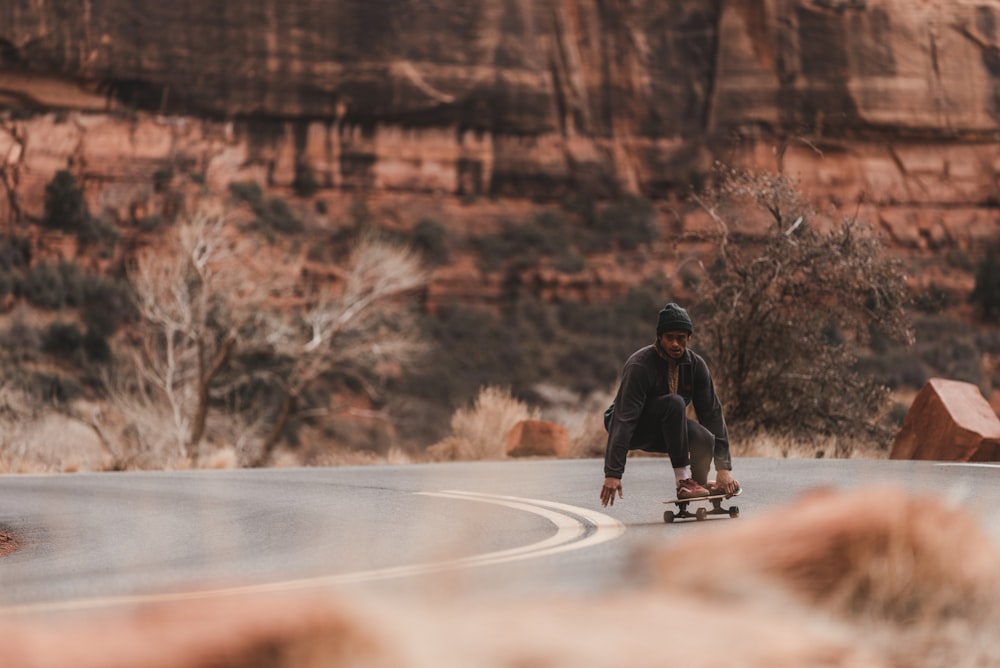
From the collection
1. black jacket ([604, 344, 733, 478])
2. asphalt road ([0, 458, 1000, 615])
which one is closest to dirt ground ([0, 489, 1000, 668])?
asphalt road ([0, 458, 1000, 615])

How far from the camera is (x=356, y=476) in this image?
1653cm

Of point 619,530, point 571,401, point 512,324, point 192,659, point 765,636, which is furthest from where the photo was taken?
point 512,324

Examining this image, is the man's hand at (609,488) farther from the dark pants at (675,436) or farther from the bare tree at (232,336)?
the bare tree at (232,336)

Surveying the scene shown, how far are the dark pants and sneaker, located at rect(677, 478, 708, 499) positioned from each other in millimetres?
148

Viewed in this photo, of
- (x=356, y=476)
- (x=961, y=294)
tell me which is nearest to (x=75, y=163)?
(x=961, y=294)

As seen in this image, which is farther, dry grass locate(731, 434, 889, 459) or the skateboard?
dry grass locate(731, 434, 889, 459)

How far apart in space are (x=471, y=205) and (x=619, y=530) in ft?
167

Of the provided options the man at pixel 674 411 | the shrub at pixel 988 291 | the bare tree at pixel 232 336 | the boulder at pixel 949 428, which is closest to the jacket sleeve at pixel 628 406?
the man at pixel 674 411

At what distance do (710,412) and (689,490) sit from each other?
1.93 ft

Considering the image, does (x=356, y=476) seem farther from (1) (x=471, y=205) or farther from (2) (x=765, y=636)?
(1) (x=471, y=205)

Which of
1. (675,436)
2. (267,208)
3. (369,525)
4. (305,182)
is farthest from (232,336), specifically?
(305,182)

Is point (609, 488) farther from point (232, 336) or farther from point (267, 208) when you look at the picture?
point (267, 208)

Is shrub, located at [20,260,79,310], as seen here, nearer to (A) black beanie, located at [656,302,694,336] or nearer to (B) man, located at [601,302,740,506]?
(B) man, located at [601,302,740,506]

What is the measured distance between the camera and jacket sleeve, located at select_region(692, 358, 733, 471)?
9.42m
